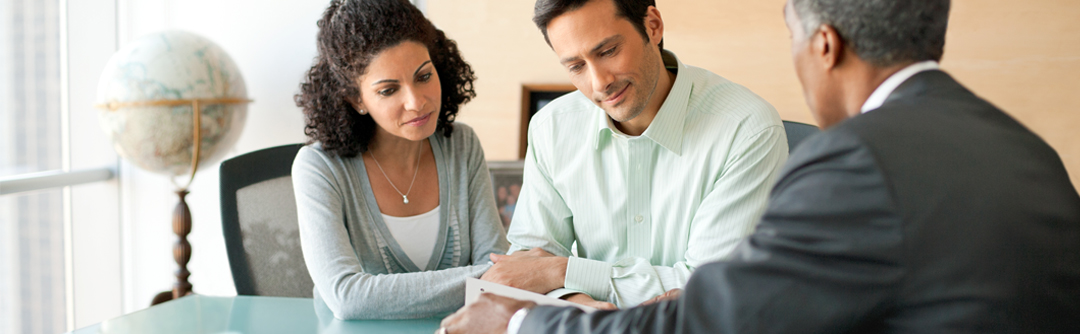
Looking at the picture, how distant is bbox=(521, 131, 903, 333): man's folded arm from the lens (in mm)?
690

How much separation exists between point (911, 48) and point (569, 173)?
90 centimetres

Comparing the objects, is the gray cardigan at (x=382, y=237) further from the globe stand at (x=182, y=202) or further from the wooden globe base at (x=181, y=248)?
the wooden globe base at (x=181, y=248)

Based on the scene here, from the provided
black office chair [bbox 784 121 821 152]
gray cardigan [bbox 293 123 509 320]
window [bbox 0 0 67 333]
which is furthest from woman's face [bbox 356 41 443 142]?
window [bbox 0 0 67 333]

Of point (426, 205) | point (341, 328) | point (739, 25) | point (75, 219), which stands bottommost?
point (75, 219)

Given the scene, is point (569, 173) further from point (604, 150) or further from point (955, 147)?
point (955, 147)

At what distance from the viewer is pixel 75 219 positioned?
281 cm

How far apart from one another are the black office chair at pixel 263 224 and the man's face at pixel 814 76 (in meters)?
1.83

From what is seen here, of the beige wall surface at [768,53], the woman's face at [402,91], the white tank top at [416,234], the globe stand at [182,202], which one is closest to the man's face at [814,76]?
the woman's face at [402,91]

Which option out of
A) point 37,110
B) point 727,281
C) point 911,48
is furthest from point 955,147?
point 37,110

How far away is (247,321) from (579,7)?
1013mm

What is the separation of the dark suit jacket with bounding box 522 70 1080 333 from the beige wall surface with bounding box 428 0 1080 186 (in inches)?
71.3

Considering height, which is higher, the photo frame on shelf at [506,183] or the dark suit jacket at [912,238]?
the dark suit jacket at [912,238]

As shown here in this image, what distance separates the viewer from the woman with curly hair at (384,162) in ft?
5.73

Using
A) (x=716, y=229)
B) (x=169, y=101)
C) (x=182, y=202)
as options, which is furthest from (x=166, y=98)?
Result: (x=716, y=229)
